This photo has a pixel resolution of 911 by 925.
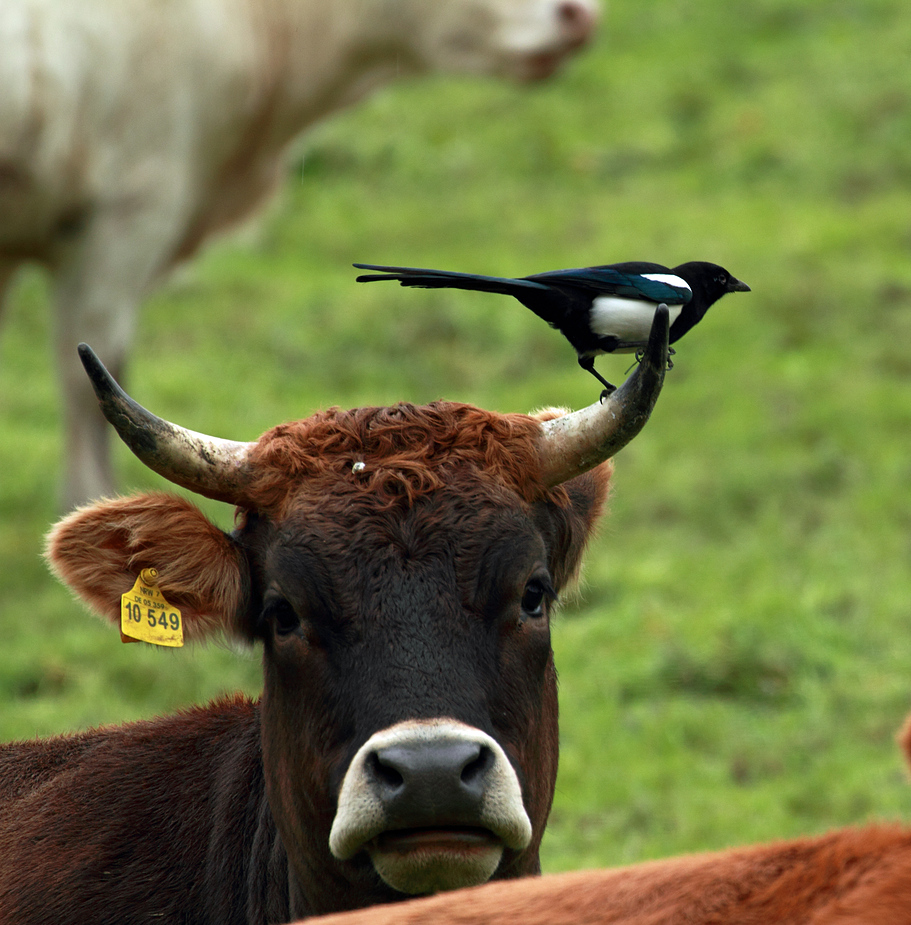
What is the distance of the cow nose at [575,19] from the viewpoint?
912 cm

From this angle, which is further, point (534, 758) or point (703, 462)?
point (703, 462)

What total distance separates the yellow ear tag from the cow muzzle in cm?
66

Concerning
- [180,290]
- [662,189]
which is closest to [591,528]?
[180,290]

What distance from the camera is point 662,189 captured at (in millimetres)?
12094

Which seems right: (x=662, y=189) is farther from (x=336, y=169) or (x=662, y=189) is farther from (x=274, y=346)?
(x=274, y=346)

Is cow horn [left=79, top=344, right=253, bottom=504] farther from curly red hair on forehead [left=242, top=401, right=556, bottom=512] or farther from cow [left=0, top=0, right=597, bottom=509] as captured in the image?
cow [left=0, top=0, right=597, bottom=509]

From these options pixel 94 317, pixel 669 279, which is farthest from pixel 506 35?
pixel 669 279

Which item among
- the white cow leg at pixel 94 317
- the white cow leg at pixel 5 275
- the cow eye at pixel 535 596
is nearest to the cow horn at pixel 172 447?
the cow eye at pixel 535 596

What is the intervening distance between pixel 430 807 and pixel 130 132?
5.22 metres

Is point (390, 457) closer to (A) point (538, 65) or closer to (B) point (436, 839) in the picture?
(B) point (436, 839)

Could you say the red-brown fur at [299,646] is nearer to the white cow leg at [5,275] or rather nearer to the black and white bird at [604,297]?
the black and white bird at [604,297]

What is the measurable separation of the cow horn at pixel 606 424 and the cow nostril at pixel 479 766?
2.42 feet

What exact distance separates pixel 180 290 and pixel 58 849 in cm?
824

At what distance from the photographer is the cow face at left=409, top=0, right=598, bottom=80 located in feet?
29.4
